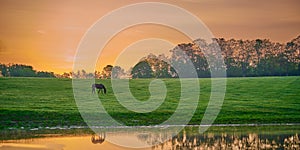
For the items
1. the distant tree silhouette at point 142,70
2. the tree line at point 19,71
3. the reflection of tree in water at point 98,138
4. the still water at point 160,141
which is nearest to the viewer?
the still water at point 160,141

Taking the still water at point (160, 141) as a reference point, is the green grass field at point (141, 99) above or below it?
above

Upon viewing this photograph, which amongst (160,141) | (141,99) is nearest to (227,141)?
(160,141)

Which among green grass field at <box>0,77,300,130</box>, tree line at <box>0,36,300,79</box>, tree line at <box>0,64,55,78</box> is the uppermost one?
tree line at <box>0,36,300,79</box>


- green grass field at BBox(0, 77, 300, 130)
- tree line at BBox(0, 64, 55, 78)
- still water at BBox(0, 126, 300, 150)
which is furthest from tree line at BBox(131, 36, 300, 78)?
still water at BBox(0, 126, 300, 150)

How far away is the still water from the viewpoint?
1086 inches

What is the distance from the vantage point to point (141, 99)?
2384 inches

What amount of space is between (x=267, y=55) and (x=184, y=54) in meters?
17.7

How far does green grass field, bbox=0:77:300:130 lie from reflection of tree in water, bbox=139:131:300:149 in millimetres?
12215

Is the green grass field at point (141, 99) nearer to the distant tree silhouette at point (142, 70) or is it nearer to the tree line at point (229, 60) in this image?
the distant tree silhouette at point (142, 70)

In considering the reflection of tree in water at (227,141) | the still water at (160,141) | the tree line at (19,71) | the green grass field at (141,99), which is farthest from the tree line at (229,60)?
the reflection of tree in water at (227,141)

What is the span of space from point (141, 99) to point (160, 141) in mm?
29748

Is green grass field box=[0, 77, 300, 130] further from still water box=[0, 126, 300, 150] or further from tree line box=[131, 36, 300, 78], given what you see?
tree line box=[131, 36, 300, 78]

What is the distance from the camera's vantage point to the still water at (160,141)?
27594mm

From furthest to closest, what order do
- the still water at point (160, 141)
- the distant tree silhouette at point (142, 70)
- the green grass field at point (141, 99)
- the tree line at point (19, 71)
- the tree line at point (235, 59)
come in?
the tree line at point (235, 59), the distant tree silhouette at point (142, 70), the tree line at point (19, 71), the green grass field at point (141, 99), the still water at point (160, 141)
